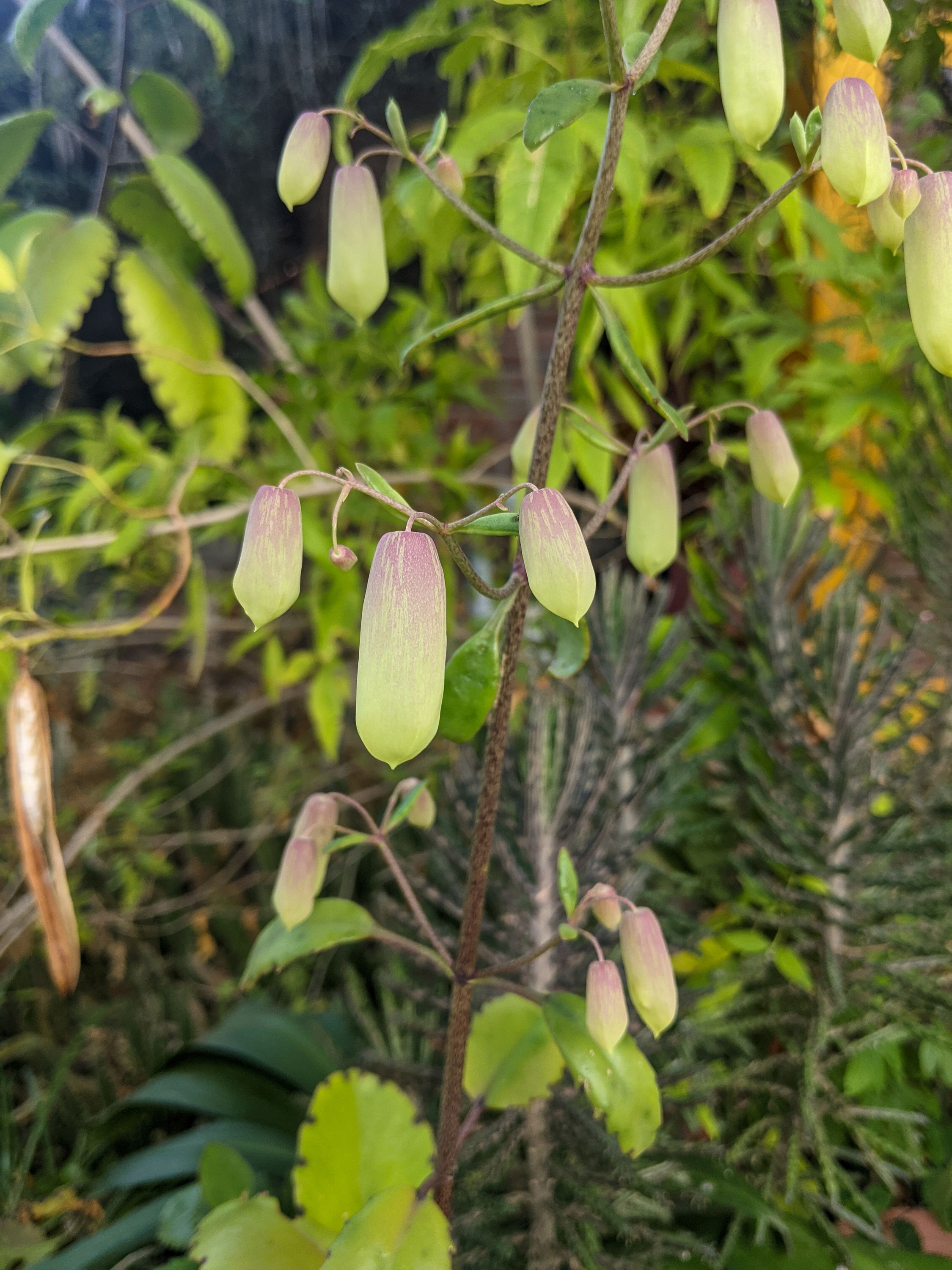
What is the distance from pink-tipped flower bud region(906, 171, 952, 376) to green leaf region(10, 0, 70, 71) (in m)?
0.62

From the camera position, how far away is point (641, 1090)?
1.04 feet

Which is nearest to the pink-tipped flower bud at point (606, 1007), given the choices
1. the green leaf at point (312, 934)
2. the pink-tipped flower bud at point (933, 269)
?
the green leaf at point (312, 934)

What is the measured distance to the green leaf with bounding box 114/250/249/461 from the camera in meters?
0.75

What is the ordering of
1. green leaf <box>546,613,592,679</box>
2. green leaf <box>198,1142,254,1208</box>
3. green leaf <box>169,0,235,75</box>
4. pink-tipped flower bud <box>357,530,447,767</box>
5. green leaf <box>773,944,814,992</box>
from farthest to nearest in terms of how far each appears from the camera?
green leaf <box>169,0,235,75</box>, green leaf <box>773,944,814,992</box>, green leaf <box>198,1142,254,1208</box>, green leaf <box>546,613,592,679</box>, pink-tipped flower bud <box>357,530,447,767</box>

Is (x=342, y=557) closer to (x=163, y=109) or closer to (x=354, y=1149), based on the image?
(x=354, y=1149)

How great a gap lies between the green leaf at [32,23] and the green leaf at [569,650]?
60 centimetres

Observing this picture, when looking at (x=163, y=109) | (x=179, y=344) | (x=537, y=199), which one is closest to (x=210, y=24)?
(x=163, y=109)

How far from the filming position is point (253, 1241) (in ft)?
1.17

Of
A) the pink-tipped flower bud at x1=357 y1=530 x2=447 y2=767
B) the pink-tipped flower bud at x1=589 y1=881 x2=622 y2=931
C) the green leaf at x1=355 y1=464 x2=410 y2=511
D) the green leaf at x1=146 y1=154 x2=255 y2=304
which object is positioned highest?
the green leaf at x1=146 y1=154 x2=255 y2=304

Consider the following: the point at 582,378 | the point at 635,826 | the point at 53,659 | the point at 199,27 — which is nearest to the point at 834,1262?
the point at 635,826

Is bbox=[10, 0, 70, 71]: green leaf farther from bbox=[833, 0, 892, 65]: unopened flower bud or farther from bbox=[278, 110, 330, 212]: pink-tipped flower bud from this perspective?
bbox=[833, 0, 892, 65]: unopened flower bud

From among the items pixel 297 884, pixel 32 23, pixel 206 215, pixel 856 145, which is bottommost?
pixel 297 884

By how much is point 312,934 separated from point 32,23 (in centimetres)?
66

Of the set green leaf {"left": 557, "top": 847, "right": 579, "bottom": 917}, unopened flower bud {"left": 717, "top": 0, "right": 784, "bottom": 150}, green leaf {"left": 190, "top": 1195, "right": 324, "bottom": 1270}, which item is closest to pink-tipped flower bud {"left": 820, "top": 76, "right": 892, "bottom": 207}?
unopened flower bud {"left": 717, "top": 0, "right": 784, "bottom": 150}
